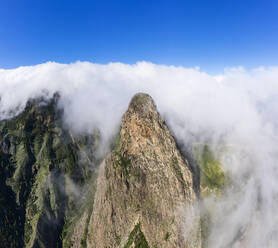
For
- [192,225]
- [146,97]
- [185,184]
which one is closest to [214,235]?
[192,225]

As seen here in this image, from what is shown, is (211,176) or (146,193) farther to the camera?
(211,176)

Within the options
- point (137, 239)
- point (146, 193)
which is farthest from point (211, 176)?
point (137, 239)

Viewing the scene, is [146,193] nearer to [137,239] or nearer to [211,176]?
[137,239]

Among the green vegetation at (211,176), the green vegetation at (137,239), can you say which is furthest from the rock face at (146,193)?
the green vegetation at (211,176)

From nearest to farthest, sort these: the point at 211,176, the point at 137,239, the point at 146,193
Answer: the point at 137,239 → the point at 146,193 → the point at 211,176

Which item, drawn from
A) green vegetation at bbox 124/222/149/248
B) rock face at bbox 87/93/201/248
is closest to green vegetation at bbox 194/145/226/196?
rock face at bbox 87/93/201/248

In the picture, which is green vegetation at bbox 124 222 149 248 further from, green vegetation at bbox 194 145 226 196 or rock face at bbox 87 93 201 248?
green vegetation at bbox 194 145 226 196

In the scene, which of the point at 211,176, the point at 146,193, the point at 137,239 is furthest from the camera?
the point at 211,176
